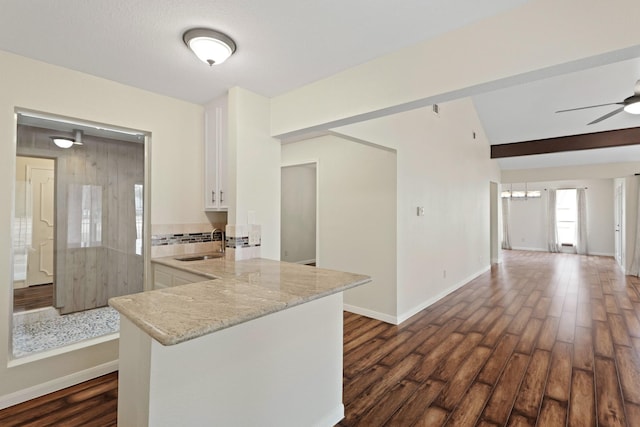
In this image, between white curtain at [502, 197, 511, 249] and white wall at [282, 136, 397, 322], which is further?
white curtain at [502, 197, 511, 249]

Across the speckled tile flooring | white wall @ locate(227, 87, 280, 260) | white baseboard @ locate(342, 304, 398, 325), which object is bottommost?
white baseboard @ locate(342, 304, 398, 325)

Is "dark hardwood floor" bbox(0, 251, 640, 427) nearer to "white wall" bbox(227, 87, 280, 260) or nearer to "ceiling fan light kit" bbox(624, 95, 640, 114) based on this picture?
"white wall" bbox(227, 87, 280, 260)

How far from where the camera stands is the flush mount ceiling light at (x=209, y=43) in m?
1.79

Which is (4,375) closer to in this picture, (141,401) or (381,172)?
(141,401)

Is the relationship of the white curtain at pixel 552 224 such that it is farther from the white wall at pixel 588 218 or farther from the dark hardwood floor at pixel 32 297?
the dark hardwood floor at pixel 32 297

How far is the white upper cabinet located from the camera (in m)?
2.85

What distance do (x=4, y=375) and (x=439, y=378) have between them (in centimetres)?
314

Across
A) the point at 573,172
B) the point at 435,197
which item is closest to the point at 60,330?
the point at 435,197

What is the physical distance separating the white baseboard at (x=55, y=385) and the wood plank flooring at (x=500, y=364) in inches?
76.9

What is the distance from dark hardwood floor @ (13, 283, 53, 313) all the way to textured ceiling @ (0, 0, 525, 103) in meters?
1.75

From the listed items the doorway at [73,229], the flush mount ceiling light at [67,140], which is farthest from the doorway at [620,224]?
the flush mount ceiling light at [67,140]

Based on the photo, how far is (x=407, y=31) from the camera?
179cm

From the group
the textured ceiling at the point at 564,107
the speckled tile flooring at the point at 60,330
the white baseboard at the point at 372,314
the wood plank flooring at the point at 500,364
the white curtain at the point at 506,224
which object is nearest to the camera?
the wood plank flooring at the point at 500,364

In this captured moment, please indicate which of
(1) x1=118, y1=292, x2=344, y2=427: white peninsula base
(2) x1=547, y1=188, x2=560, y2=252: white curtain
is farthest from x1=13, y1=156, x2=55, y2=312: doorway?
(2) x1=547, y1=188, x2=560, y2=252: white curtain
